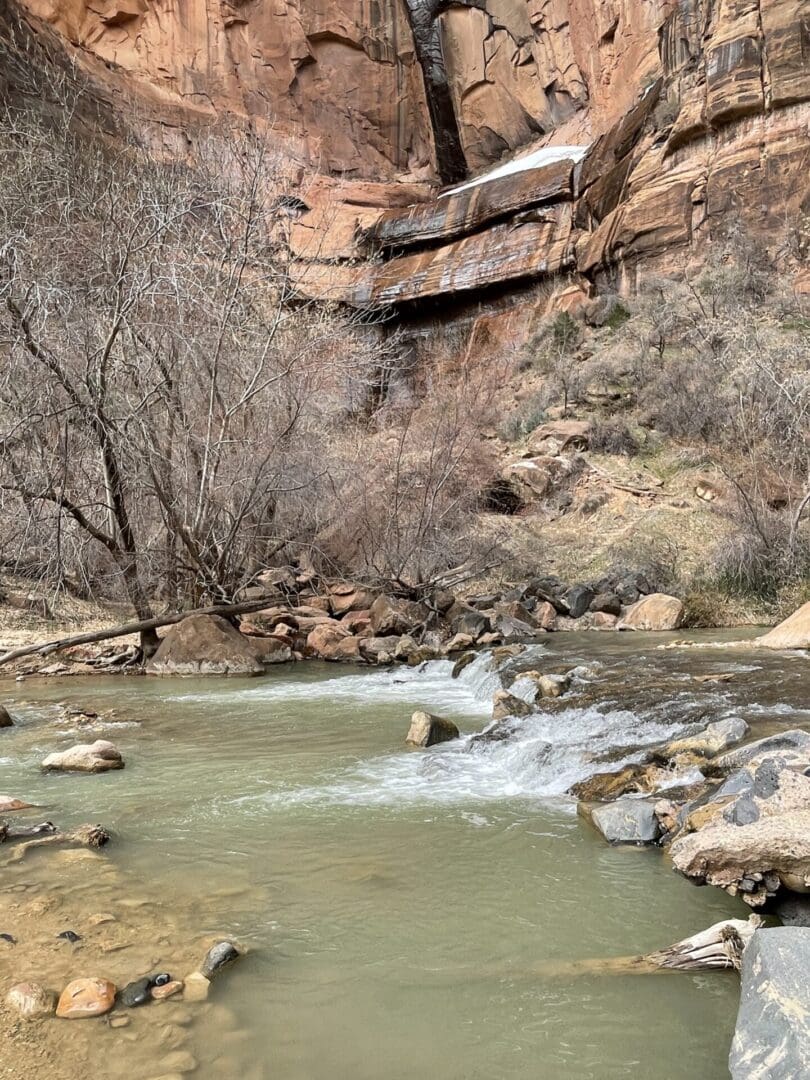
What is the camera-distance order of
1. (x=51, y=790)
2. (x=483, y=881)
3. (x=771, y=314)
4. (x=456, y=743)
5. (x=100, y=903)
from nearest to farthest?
1. (x=100, y=903)
2. (x=483, y=881)
3. (x=51, y=790)
4. (x=456, y=743)
5. (x=771, y=314)

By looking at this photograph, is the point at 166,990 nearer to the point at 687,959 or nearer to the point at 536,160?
the point at 687,959

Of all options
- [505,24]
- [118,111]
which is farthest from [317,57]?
[118,111]

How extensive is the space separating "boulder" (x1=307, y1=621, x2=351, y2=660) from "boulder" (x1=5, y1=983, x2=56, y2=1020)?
8.53 meters

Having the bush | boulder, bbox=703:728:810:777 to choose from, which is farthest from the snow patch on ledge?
boulder, bbox=703:728:810:777

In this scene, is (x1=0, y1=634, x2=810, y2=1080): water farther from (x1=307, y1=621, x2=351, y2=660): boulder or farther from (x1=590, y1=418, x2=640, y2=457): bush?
(x1=590, y1=418, x2=640, y2=457): bush

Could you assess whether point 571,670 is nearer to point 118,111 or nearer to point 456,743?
point 456,743

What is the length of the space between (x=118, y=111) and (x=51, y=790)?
3189 centimetres

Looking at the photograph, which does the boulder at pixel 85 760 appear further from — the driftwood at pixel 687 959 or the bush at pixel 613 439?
the bush at pixel 613 439

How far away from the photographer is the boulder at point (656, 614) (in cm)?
1210

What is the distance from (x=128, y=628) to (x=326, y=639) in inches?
109

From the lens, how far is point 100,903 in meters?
3.29

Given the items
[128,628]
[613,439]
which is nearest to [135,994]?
[128,628]

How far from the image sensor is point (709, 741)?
191 inches

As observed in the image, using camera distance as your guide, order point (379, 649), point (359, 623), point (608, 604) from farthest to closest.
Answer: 1. point (608, 604)
2. point (359, 623)
3. point (379, 649)
